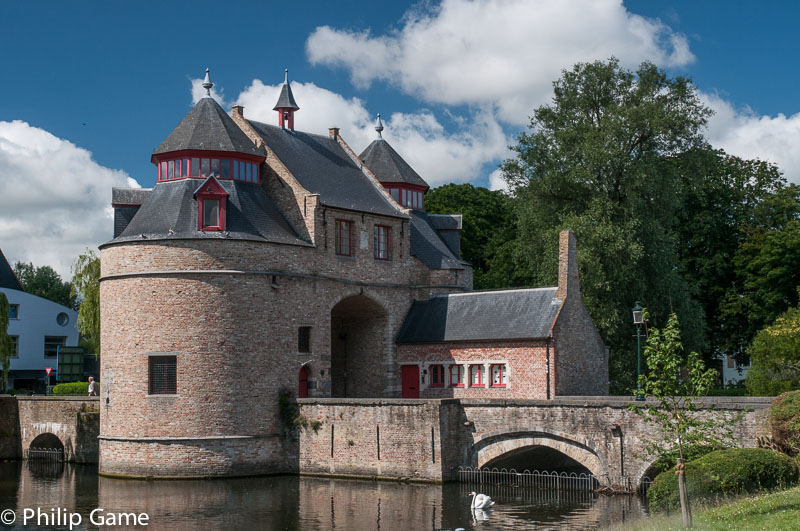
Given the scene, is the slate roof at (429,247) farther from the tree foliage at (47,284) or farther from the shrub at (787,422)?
the tree foliage at (47,284)

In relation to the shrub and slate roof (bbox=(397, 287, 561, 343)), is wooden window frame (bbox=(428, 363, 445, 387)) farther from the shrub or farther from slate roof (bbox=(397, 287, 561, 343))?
the shrub

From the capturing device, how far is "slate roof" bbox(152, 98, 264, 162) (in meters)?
33.4

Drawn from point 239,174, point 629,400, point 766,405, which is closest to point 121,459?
point 239,174

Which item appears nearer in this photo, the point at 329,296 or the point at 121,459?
the point at 121,459

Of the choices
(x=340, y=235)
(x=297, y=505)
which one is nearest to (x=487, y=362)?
(x=340, y=235)

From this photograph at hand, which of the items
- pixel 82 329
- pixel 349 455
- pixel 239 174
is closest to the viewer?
pixel 349 455

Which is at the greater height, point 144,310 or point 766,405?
point 144,310

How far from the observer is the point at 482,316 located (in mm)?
35281

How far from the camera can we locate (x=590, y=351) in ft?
114

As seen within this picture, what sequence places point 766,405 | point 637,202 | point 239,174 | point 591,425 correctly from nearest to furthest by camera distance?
point 766,405
point 591,425
point 239,174
point 637,202

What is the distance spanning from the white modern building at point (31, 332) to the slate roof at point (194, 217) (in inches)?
1179

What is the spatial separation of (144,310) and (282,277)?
4.74m

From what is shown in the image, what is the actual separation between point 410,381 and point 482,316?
13.1 ft

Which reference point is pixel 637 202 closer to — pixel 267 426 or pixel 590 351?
pixel 590 351
